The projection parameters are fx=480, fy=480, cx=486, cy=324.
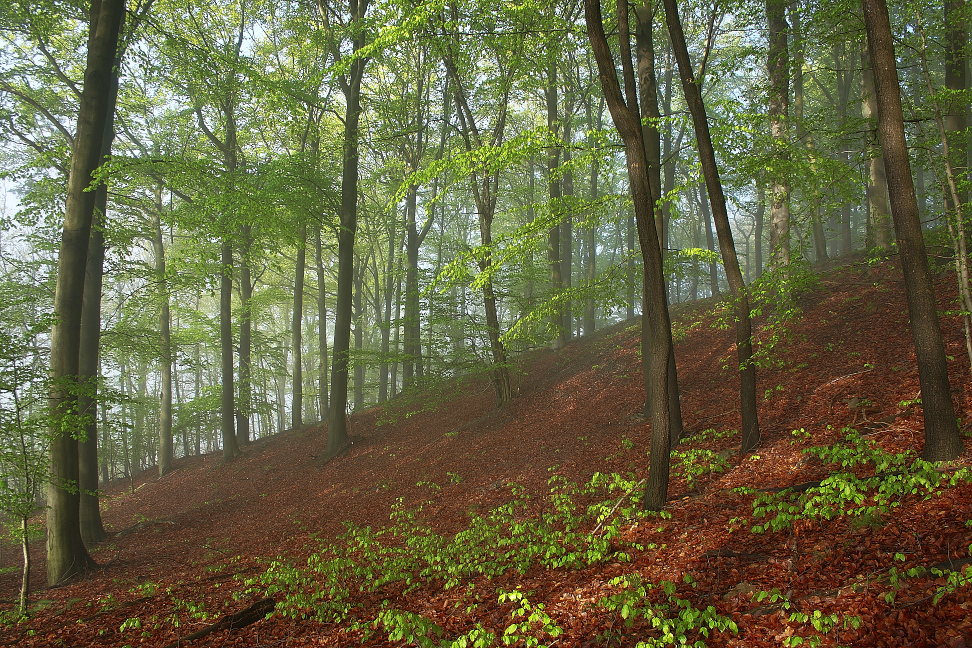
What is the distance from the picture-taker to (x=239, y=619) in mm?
5316

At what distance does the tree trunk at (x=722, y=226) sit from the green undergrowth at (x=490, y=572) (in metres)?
2.05

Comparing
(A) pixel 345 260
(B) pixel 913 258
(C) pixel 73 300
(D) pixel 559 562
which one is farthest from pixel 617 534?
(A) pixel 345 260

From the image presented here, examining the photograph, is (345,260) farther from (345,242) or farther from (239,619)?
(239,619)

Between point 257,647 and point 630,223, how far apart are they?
28.4 meters

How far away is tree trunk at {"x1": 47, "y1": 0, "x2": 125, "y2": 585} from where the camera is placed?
25.7 ft

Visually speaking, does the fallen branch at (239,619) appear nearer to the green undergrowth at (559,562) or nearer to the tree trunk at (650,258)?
the green undergrowth at (559,562)

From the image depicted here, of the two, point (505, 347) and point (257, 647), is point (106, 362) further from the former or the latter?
point (257, 647)

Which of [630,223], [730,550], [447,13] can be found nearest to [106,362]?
[447,13]

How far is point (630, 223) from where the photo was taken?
29.2 metres

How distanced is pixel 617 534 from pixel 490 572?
1.55 metres

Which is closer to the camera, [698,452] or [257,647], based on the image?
[257,647]

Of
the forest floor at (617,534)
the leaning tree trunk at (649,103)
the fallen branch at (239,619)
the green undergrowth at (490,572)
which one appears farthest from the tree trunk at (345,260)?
the fallen branch at (239,619)

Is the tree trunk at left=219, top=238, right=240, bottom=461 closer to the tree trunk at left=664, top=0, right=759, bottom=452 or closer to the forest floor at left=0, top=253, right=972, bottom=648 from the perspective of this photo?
the forest floor at left=0, top=253, right=972, bottom=648

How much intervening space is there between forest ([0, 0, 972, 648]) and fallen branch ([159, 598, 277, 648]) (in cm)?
4
